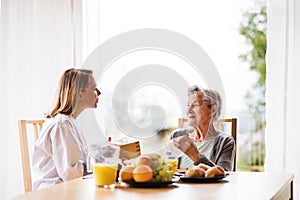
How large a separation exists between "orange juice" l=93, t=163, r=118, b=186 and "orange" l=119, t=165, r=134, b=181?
0.09 ft

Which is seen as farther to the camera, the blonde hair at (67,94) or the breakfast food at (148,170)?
the blonde hair at (67,94)

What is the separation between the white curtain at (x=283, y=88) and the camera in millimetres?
3178

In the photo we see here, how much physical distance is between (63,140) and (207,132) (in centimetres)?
79

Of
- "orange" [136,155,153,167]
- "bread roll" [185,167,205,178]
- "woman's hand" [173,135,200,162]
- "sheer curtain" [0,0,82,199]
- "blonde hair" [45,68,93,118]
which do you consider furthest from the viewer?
"sheer curtain" [0,0,82,199]

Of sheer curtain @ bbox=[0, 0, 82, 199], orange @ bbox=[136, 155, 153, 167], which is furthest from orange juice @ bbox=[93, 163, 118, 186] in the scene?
sheer curtain @ bbox=[0, 0, 82, 199]

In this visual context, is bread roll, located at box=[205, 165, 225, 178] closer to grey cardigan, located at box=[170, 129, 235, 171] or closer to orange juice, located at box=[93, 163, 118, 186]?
orange juice, located at box=[93, 163, 118, 186]

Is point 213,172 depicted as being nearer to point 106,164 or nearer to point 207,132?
point 106,164

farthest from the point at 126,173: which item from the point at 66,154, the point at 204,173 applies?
the point at 66,154

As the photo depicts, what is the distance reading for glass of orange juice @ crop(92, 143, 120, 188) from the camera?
1.84 m

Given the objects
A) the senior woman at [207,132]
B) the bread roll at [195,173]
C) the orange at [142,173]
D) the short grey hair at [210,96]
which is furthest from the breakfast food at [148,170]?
the short grey hair at [210,96]

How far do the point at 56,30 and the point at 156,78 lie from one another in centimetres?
171

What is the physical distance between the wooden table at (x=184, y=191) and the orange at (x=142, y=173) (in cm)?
4

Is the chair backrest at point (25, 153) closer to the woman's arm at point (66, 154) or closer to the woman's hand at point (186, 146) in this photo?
the woman's arm at point (66, 154)

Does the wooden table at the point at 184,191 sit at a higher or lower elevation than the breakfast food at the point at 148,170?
lower
